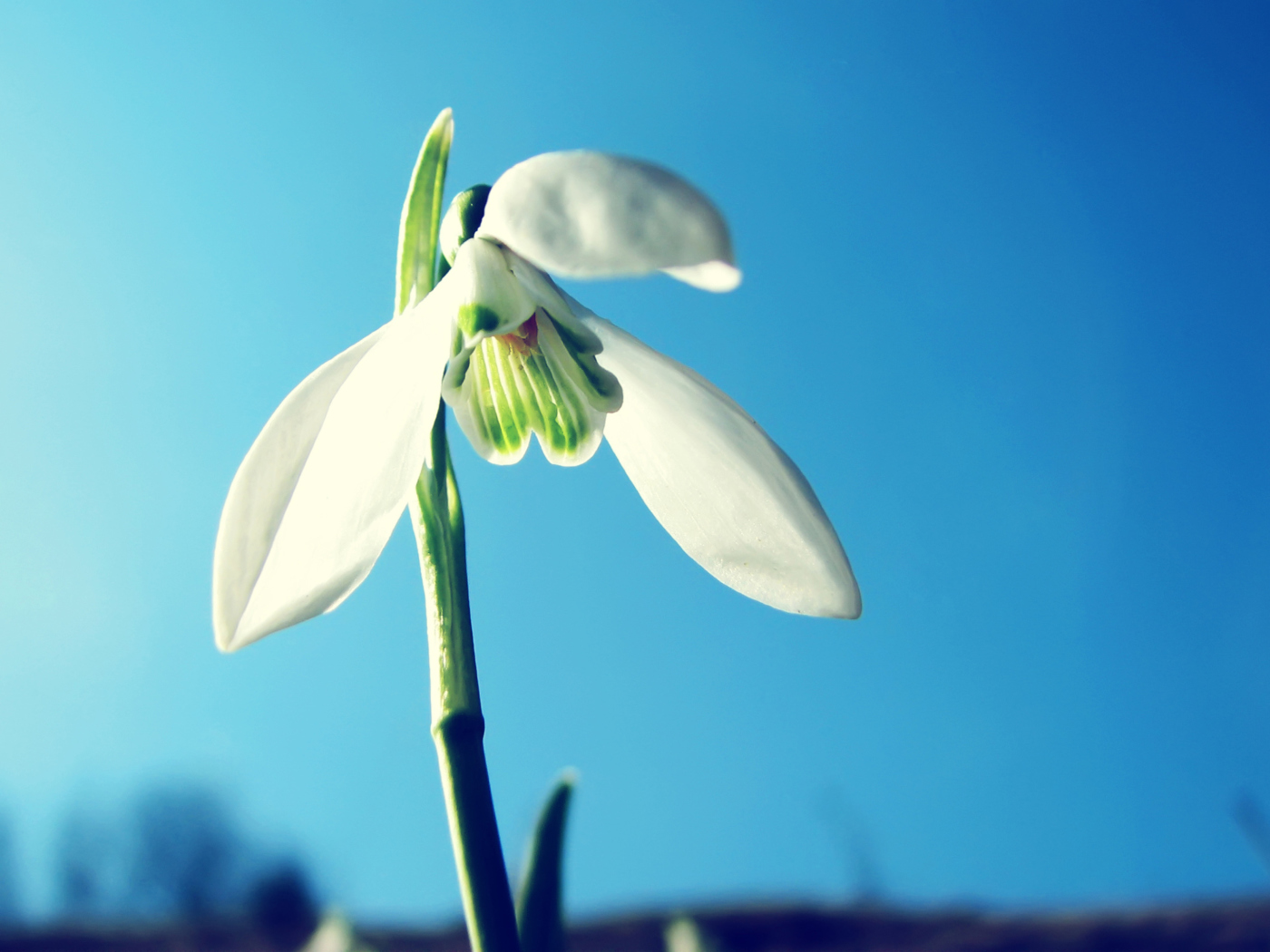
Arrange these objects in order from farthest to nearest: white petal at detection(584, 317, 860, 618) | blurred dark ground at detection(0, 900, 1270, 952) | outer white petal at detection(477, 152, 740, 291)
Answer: blurred dark ground at detection(0, 900, 1270, 952), white petal at detection(584, 317, 860, 618), outer white petal at detection(477, 152, 740, 291)

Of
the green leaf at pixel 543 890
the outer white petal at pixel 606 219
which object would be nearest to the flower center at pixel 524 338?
the outer white petal at pixel 606 219

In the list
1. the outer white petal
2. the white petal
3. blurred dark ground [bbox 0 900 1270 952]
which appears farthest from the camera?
blurred dark ground [bbox 0 900 1270 952]

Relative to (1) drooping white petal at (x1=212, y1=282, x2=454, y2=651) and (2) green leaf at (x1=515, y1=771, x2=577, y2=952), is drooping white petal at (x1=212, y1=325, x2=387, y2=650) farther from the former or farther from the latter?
(2) green leaf at (x1=515, y1=771, x2=577, y2=952)

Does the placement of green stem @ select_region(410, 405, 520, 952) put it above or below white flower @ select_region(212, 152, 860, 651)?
below

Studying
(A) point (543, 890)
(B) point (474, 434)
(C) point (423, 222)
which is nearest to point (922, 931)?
(A) point (543, 890)

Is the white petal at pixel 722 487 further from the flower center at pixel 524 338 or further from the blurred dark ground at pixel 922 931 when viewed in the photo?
the blurred dark ground at pixel 922 931

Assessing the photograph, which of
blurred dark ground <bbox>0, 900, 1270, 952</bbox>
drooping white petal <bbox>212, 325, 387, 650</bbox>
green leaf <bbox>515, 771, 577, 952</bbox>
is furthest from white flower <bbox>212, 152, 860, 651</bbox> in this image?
blurred dark ground <bbox>0, 900, 1270, 952</bbox>

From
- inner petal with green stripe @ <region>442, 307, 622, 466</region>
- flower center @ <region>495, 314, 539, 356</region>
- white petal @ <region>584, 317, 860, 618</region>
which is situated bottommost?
white petal @ <region>584, 317, 860, 618</region>
